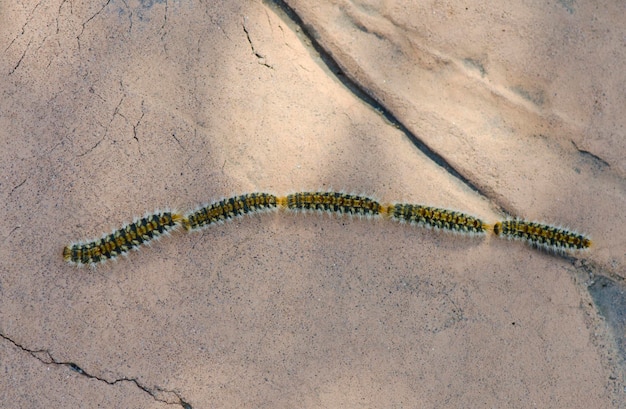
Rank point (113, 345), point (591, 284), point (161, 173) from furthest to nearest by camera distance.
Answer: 1. point (591, 284)
2. point (161, 173)
3. point (113, 345)

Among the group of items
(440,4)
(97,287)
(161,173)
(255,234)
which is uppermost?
(440,4)

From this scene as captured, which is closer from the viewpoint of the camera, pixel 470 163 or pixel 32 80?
pixel 32 80

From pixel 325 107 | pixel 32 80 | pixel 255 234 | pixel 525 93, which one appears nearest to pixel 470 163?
pixel 525 93

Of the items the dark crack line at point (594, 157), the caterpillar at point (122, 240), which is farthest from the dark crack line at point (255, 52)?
the dark crack line at point (594, 157)

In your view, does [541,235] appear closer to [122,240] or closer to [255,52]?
[255,52]

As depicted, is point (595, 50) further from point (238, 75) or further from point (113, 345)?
point (113, 345)

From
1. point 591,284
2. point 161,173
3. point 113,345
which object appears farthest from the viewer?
point 591,284
